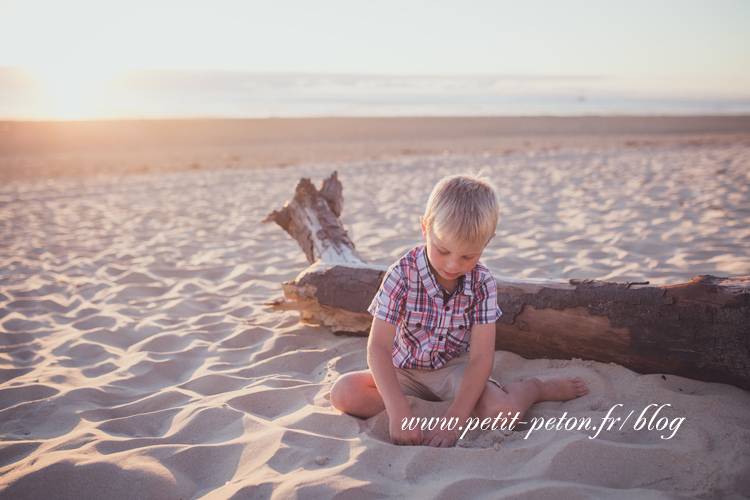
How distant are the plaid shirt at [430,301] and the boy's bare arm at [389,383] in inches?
2.8

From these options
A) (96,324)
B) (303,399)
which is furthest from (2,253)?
(303,399)

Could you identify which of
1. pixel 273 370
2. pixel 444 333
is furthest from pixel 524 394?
pixel 273 370

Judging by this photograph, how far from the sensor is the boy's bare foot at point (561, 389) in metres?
2.22

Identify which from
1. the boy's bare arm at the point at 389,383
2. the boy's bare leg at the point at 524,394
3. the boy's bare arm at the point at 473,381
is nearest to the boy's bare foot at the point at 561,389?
the boy's bare leg at the point at 524,394

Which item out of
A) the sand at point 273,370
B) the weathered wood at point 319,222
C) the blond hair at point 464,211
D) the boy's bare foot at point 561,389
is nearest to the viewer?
the sand at point 273,370

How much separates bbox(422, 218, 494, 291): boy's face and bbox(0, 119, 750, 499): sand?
0.70 m

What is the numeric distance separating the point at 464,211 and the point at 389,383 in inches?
31.6

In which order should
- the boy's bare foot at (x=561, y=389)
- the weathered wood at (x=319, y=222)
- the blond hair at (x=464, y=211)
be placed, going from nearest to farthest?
the blond hair at (x=464, y=211) < the boy's bare foot at (x=561, y=389) < the weathered wood at (x=319, y=222)

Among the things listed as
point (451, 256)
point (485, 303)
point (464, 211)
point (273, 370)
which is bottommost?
point (273, 370)

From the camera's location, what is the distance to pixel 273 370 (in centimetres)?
278

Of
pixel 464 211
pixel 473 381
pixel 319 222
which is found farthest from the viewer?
pixel 319 222

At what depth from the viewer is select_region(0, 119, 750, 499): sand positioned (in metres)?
1.74

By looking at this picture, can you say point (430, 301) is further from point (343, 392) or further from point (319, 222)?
point (319, 222)

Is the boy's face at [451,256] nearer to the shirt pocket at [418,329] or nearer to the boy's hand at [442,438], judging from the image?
the shirt pocket at [418,329]
